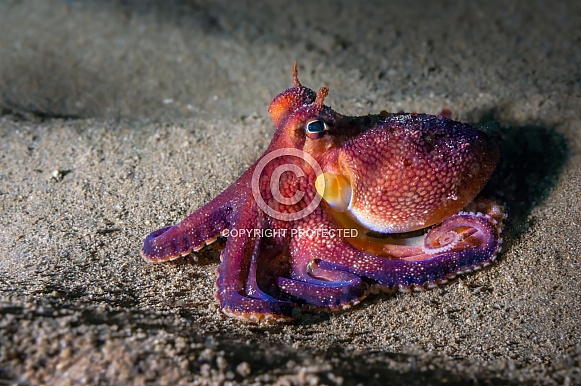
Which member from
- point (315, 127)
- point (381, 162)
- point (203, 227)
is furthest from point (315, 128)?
point (203, 227)

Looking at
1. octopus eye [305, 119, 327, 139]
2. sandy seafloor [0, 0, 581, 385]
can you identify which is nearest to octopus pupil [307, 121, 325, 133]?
octopus eye [305, 119, 327, 139]

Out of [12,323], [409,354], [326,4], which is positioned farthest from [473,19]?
[12,323]

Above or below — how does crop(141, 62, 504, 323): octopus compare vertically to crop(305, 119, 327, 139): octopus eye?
below

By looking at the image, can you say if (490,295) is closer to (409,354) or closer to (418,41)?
(409,354)

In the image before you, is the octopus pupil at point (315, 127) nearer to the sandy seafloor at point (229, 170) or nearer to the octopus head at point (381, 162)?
the octopus head at point (381, 162)

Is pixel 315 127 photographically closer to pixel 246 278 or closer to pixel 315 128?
pixel 315 128

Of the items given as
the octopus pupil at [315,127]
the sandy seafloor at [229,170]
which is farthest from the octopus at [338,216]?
the sandy seafloor at [229,170]

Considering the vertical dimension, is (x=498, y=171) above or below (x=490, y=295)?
above

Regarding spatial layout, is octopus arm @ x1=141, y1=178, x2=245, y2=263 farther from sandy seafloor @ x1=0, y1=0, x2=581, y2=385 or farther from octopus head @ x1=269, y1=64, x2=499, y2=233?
octopus head @ x1=269, y1=64, x2=499, y2=233

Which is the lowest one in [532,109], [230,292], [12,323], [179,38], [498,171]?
[12,323]
